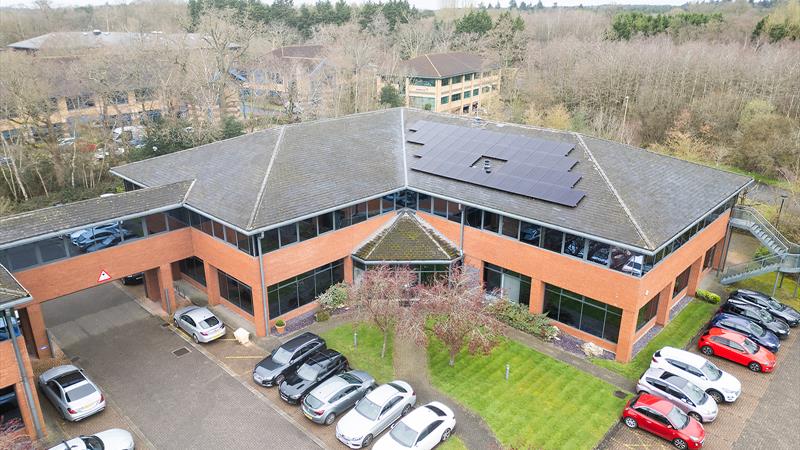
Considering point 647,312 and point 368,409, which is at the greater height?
point 647,312

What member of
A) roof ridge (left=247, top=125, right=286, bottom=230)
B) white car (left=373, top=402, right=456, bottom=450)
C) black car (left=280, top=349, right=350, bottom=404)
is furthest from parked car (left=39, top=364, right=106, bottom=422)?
white car (left=373, top=402, right=456, bottom=450)

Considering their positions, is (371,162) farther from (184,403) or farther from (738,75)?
(738,75)

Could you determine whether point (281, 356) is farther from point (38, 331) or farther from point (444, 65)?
point (444, 65)

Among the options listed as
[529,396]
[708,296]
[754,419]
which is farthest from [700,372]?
[708,296]

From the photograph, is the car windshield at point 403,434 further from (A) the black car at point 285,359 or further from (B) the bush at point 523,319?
(B) the bush at point 523,319

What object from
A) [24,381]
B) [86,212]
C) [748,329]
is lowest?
[748,329]

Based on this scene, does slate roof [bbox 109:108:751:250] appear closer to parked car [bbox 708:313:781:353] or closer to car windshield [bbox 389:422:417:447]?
parked car [bbox 708:313:781:353]
